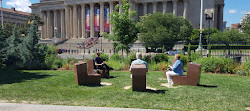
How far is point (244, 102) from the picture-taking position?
527 centimetres

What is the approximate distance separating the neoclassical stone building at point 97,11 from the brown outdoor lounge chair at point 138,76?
45645 millimetres

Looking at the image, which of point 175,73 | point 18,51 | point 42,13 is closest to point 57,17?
point 42,13

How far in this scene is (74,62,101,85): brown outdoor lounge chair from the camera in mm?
7637

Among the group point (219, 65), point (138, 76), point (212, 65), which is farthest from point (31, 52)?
point (219, 65)

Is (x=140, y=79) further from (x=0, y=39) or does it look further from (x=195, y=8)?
(x=195, y=8)

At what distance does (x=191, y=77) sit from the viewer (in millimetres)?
7570

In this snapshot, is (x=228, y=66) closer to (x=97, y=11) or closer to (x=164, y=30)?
(x=164, y=30)

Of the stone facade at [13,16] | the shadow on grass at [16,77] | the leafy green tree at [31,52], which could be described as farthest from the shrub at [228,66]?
the stone facade at [13,16]

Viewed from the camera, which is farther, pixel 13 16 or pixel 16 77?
pixel 13 16

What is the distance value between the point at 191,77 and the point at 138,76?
Result: 8.40 ft

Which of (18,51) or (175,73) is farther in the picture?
(18,51)

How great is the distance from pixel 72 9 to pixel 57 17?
10.00 m

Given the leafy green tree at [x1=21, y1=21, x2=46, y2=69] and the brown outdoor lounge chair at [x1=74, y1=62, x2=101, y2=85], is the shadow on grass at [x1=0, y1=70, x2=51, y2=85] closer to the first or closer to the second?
the brown outdoor lounge chair at [x1=74, y1=62, x2=101, y2=85]

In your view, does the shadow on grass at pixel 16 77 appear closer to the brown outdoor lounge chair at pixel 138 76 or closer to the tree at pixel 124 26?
the brown outdoor lounge chair at pixel 138 76
